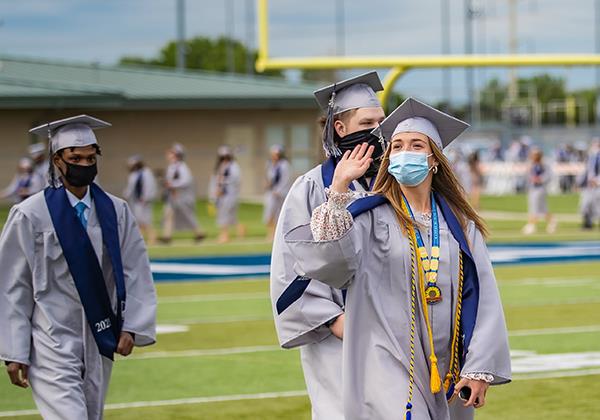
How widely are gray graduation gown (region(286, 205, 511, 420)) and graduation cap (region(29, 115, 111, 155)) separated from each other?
7.68 feet

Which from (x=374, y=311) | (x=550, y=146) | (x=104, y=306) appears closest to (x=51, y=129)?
(x=104, y=306)

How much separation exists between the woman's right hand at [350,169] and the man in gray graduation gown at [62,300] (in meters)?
2.08

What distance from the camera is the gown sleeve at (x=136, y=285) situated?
24.1 feet

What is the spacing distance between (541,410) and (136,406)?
9.12ft

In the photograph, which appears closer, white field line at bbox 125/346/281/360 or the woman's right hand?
the woman's right hand

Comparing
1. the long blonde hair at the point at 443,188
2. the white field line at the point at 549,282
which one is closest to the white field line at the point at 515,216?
the white field line at the point at 549,282

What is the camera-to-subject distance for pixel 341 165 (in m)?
5.43

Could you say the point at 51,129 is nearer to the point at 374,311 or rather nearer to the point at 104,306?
the point at 104,306

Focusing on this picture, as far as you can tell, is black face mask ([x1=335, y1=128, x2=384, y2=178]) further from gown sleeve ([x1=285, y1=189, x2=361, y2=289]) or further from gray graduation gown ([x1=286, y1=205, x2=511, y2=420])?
gown sleeve ([x1=285, y1=189, x2=361, y2=289])

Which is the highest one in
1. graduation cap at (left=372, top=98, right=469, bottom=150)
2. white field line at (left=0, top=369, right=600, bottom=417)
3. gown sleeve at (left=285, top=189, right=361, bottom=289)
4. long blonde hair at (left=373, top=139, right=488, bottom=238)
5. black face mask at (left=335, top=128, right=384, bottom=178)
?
graduation cap at (left=372, top=98, right=469, bottom=150)

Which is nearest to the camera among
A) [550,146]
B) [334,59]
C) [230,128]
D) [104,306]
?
[104,306]

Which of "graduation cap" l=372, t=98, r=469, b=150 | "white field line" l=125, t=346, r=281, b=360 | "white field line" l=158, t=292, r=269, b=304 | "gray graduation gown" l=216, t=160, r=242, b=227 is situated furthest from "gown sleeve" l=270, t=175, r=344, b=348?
"gray graduation gown" l=216, t=160, r=242, b=227

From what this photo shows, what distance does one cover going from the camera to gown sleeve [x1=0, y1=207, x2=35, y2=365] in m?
7.02

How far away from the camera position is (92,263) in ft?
23.2
